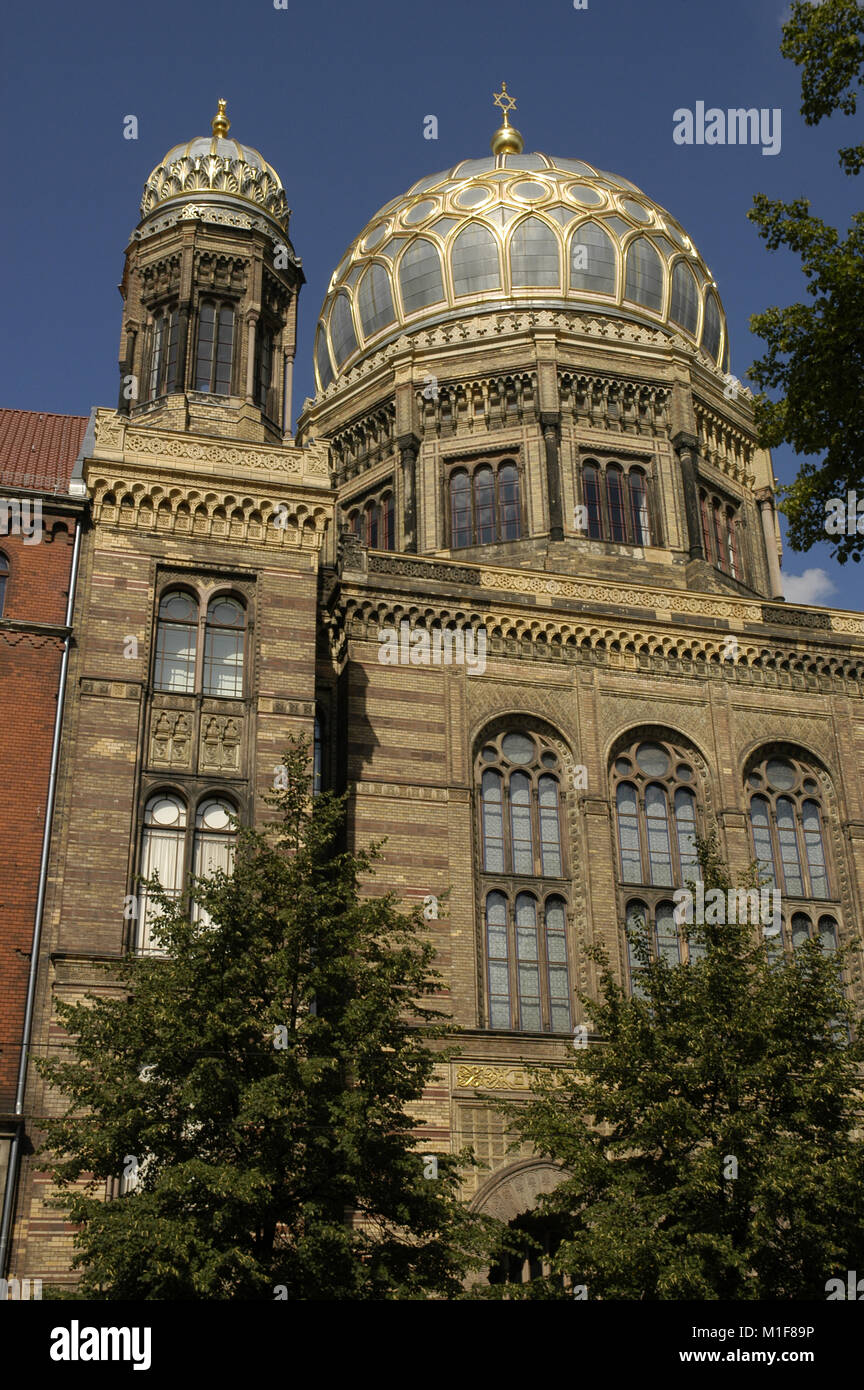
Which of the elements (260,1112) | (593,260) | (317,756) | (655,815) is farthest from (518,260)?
(260,1112)

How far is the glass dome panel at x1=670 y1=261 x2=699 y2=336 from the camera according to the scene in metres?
44.9

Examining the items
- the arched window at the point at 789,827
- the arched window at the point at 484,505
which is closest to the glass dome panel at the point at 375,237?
the arched window at the point at 484,505

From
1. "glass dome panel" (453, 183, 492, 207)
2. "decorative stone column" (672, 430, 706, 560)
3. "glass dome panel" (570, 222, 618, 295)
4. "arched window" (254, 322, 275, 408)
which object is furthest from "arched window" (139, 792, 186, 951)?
"glass dome panel" (453, 183, 492, 207)

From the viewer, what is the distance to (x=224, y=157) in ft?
111

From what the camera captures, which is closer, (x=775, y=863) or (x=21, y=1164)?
(x=21, y=1164)

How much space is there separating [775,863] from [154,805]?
41.9 ft

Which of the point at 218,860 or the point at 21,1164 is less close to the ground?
the point at 218,860

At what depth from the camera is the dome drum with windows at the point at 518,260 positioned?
4378cm

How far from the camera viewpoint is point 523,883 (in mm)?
29500

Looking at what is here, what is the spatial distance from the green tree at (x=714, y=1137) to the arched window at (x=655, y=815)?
24.3 feet

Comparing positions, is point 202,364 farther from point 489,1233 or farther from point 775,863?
point 489,1233

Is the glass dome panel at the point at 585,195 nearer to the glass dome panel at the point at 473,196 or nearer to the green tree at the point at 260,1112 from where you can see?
the glass dome panel at the point at 473,196

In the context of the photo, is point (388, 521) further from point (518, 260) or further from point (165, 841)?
point (165, 841)
